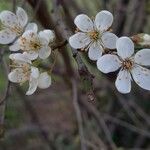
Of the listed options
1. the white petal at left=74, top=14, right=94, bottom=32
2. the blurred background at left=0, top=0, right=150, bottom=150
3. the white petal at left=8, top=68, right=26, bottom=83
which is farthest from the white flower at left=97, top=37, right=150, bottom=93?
the blurred background at left=0, top=0, right=150, bottom=150

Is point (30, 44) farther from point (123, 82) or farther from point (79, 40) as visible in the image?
point (123, 82)

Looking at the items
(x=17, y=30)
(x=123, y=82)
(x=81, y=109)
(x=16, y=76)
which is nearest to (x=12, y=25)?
(x=17, y=30)

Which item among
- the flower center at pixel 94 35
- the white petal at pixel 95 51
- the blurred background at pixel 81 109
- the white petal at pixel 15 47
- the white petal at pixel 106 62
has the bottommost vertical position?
the blurred background at pixel 81 109

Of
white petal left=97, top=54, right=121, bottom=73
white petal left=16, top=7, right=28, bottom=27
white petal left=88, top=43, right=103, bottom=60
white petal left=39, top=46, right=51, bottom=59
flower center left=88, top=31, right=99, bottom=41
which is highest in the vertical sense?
white petal left=16, top=7, right=28, bottom=27

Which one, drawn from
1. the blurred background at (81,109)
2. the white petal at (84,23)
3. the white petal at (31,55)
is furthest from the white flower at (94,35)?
the blurred background at (81,109)

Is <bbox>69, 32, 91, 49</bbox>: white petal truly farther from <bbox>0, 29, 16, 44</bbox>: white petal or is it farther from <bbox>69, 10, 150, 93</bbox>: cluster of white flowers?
<bbox>0, 29, 16, 44</bbox>: white petal

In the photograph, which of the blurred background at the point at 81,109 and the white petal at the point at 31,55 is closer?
the white petal at the point at 31,55

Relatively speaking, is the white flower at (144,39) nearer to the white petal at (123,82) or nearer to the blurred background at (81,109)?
the white petal at (123,82)
